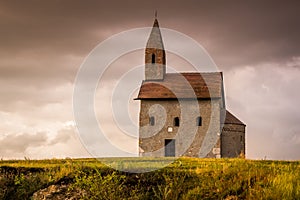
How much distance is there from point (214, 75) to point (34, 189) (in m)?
26.2

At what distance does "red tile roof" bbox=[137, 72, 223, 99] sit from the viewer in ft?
123

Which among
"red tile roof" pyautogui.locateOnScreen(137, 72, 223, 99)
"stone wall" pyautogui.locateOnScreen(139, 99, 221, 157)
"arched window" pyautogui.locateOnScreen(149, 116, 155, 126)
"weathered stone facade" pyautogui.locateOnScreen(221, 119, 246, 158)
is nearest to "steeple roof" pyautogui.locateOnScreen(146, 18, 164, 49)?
"red tile roof" pyautogui.locateOnScreen(137, 72, 223, 99)

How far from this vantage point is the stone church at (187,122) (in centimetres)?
3653

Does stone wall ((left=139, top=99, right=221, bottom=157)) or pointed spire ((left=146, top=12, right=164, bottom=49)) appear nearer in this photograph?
stone wall ((left=139, top=99, right=221, bottom=157))

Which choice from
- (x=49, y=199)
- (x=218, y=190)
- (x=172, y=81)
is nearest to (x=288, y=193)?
(x=218, y=190)

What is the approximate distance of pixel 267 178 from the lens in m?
14.2

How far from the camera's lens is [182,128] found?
1453 inches

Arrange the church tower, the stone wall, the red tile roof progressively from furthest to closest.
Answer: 1. the church tower
2. the red tile roof
3. the stone wall

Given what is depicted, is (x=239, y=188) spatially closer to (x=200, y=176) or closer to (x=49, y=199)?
(x=200, y=176)

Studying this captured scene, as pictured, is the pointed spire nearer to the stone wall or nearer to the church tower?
the church tower

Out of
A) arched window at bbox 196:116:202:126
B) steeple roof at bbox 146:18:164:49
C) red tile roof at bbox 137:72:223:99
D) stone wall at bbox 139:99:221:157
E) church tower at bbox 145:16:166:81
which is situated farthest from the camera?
steeple roof at bbox 146:18:164:49

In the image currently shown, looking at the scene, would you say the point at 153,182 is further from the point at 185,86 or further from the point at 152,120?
the point at 185,86

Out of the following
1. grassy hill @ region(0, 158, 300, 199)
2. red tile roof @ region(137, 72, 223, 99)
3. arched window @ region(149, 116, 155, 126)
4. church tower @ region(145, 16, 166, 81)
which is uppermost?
church tower @ region(145, 16, 166, 81)

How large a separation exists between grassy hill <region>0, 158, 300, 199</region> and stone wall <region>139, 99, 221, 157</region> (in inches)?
781
